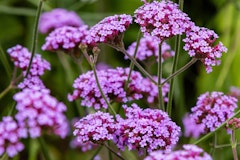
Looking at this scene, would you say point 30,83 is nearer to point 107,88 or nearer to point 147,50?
point 107,88

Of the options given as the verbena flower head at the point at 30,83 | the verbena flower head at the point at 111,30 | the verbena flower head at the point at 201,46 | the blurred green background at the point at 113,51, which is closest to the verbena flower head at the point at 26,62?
the verbena flower head at the point at 30,83

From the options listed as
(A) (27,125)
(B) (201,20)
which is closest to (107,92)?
(A) (27,125)

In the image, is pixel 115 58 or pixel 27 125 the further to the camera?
pixel 115 58

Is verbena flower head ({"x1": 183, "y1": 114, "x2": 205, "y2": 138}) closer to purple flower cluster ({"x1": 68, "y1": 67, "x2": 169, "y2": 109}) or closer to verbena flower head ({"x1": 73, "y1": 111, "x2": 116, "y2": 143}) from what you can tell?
purple flower cluster ({"x1": 68, "y1": 67, "x2": 169, "y2": 109})

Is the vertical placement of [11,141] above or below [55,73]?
below

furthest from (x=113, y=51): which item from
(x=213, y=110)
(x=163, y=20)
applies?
(x=163, y=20)

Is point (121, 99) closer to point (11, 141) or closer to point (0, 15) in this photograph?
point (11, 141)

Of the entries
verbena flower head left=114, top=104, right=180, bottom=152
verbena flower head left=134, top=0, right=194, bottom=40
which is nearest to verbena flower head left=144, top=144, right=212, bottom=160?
verbena flower head left=114, top=104, right=180, bottom=152
